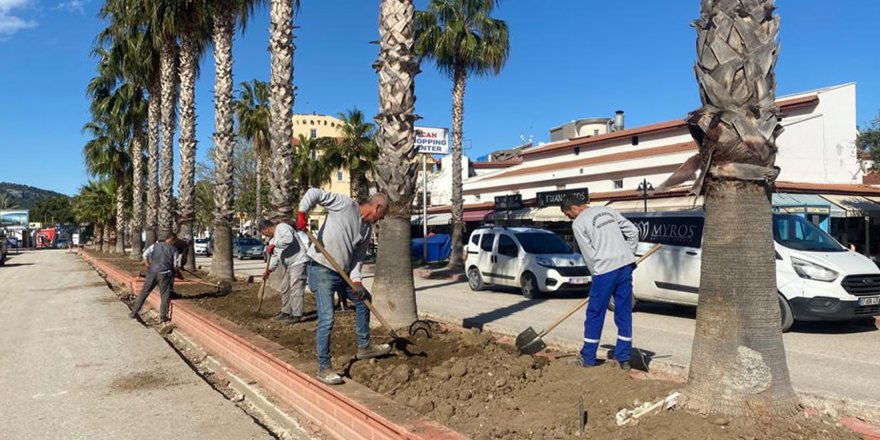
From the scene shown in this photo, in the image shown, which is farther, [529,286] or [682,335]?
[529,286]

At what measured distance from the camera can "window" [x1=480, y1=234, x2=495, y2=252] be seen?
52.6ft

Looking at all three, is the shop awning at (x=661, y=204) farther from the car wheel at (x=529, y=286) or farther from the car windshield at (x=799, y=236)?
the car windshield at (x=799, y=236)

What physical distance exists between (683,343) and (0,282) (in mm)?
25145

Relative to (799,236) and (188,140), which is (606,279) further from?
(188,140)

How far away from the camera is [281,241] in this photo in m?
9.38

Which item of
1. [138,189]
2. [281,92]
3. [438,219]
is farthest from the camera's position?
[438,219]

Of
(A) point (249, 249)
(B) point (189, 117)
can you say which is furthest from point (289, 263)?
(A) point (249, 249)

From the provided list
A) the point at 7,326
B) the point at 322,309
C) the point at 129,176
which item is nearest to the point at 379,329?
the point at 322,309

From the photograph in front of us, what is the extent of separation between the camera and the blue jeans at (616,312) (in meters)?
5.43

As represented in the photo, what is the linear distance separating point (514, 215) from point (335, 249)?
2440 centimetres

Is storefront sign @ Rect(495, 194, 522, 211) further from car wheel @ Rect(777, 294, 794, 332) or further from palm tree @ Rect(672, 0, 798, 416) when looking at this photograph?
palm tree @ Rect(672, 0, 798, 416)

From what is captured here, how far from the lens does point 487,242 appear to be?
53.1 feet

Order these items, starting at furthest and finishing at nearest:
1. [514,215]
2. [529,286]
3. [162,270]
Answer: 1. [514,215]
2. [529,286]
3. [162,270]

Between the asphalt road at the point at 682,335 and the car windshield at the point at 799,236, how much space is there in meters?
1.27
